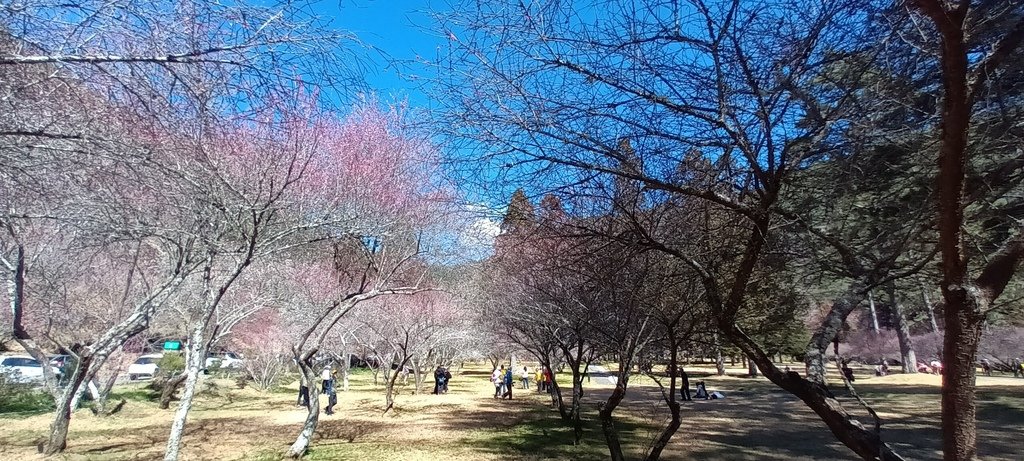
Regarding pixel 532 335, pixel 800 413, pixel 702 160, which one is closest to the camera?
pixel 702 160

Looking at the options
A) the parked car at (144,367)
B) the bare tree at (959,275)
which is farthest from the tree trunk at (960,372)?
the parked car at (144,367)

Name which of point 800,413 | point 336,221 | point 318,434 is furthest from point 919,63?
point 800,413

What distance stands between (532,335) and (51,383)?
39.9 feet

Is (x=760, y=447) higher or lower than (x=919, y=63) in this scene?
lower

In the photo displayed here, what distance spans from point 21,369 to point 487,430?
2127cm

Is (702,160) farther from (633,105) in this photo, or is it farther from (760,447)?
(760,447)

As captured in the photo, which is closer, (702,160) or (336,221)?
(702,160)

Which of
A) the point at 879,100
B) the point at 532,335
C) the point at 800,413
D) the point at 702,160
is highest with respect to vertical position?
the point at 879,100

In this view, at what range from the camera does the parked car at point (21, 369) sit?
2239 cm

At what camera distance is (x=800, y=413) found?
1864 centimetres

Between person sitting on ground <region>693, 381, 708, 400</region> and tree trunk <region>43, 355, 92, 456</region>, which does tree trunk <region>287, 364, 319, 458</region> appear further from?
person sitting on ground <region>693, 381, 708, 400</region>

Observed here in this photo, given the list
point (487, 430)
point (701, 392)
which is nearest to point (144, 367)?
point (487, 430)

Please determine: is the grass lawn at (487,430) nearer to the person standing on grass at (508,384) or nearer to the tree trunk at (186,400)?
the person standing on grass at (508,384)

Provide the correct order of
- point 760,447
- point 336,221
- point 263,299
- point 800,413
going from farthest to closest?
point 800,413
point 263,299
point 760,447
point 336,221
